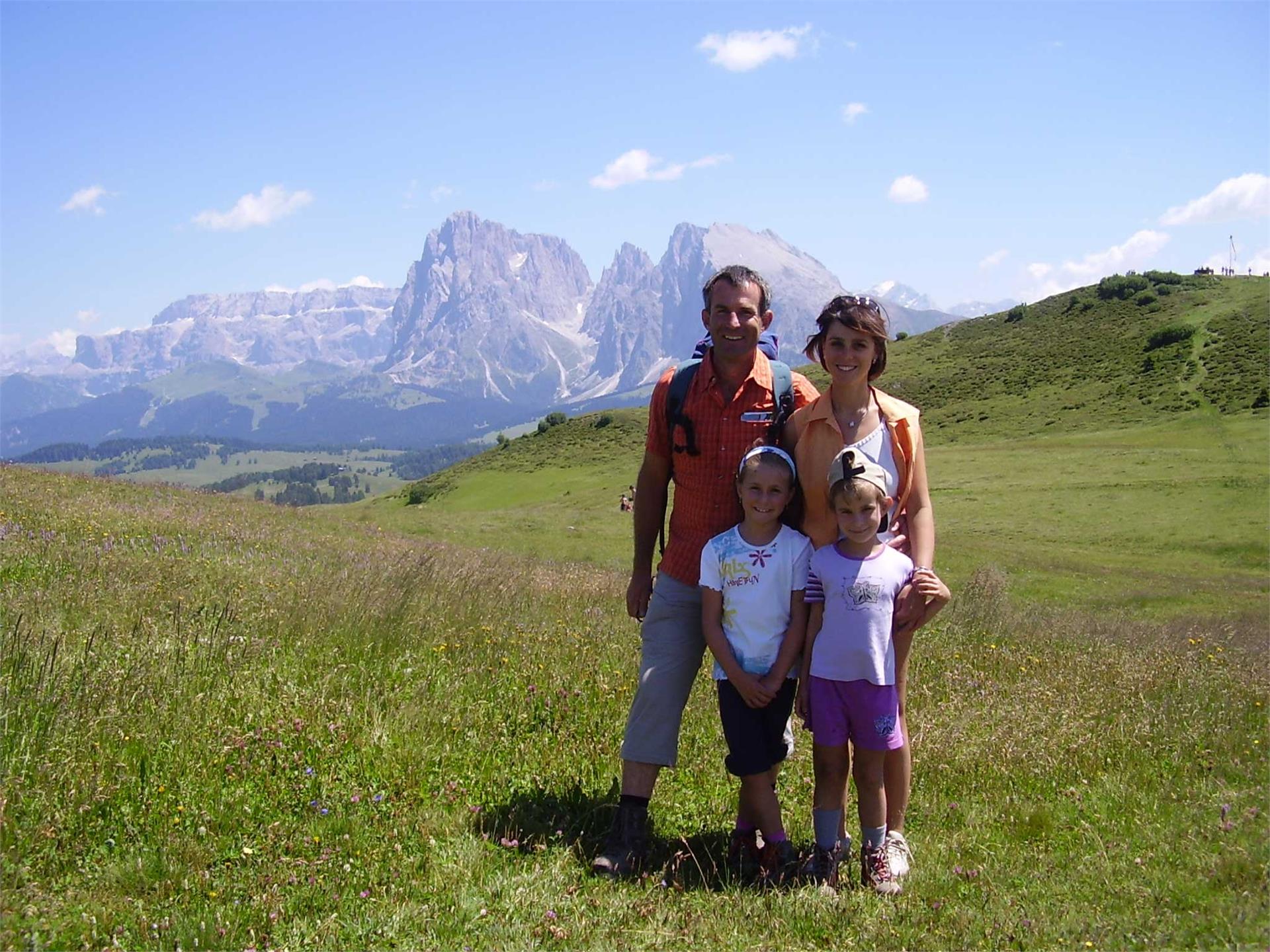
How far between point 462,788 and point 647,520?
1.73 metres

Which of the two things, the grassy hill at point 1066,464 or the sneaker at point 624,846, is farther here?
the grassy hill at point 1066,464

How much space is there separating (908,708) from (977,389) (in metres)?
74.8

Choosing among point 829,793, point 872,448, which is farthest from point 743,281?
point 829,793

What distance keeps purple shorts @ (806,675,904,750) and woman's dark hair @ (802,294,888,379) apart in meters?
1.53

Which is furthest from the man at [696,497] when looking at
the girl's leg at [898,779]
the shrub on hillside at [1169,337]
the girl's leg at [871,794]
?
the shrub on hillside at [1169,337]

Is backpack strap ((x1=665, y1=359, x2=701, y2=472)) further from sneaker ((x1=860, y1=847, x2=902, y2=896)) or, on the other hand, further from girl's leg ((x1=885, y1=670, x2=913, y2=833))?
sneaker ((x1=860, y1=847, x2=902, y2=896))

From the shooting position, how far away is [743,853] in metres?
4.29

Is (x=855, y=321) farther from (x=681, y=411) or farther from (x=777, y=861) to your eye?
(x=777, y=861)

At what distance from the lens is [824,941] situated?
138 inches

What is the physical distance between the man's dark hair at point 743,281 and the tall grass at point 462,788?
278 centimetres

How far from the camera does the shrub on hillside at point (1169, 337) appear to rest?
2874 inches

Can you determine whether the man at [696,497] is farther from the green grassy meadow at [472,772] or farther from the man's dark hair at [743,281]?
the green grassy meadow at [472,772]

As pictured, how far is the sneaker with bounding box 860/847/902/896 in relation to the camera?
12.9 feet

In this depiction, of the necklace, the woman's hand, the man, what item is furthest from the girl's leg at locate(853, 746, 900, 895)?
the necklace
